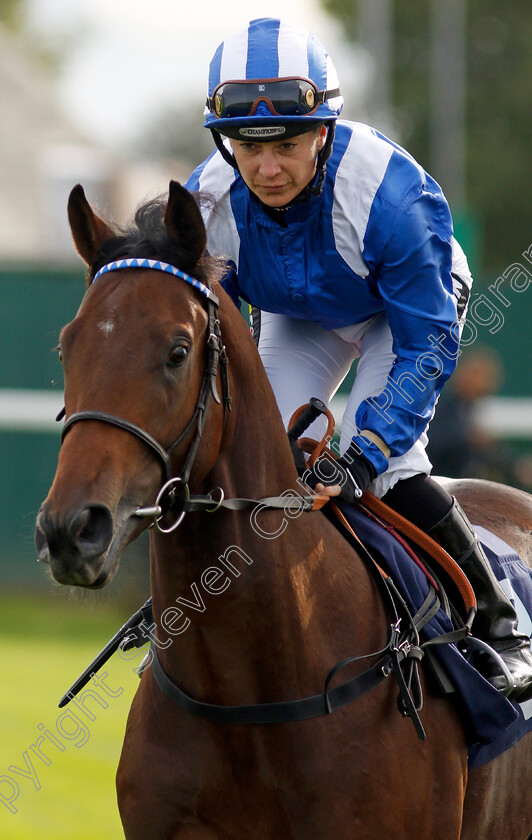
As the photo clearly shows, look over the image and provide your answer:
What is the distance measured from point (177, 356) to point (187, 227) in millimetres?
394

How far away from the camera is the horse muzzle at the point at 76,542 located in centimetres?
250

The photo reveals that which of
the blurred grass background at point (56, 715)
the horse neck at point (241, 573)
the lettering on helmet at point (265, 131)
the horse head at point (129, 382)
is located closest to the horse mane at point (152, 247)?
the horse head at point (129, 382)

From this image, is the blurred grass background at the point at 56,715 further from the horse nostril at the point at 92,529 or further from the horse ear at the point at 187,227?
the horse ear at the point at 187,227

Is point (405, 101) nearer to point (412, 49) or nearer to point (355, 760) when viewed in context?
A: point (412, 49)

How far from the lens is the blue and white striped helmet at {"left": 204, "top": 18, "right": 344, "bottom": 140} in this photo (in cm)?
331

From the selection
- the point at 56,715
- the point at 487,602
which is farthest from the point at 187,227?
the point at 56,715

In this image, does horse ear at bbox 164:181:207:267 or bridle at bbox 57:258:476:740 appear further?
horse ear at bbox 164:181:207:267

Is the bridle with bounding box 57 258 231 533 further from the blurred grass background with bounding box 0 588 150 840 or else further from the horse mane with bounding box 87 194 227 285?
the blurred grass background with bounding box 0 588 150 840

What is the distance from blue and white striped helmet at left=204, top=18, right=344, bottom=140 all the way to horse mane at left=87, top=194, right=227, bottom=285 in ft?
1.40

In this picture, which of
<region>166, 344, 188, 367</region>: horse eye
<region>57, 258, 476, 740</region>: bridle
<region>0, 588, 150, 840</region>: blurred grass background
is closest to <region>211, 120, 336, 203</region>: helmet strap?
<region>57, 258, 476, 740</region>: bridle

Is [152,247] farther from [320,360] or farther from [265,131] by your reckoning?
[320,360]

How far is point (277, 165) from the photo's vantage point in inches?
133

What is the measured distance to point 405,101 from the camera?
35.6 metres

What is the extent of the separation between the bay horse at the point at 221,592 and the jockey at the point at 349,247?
308 millimetres
